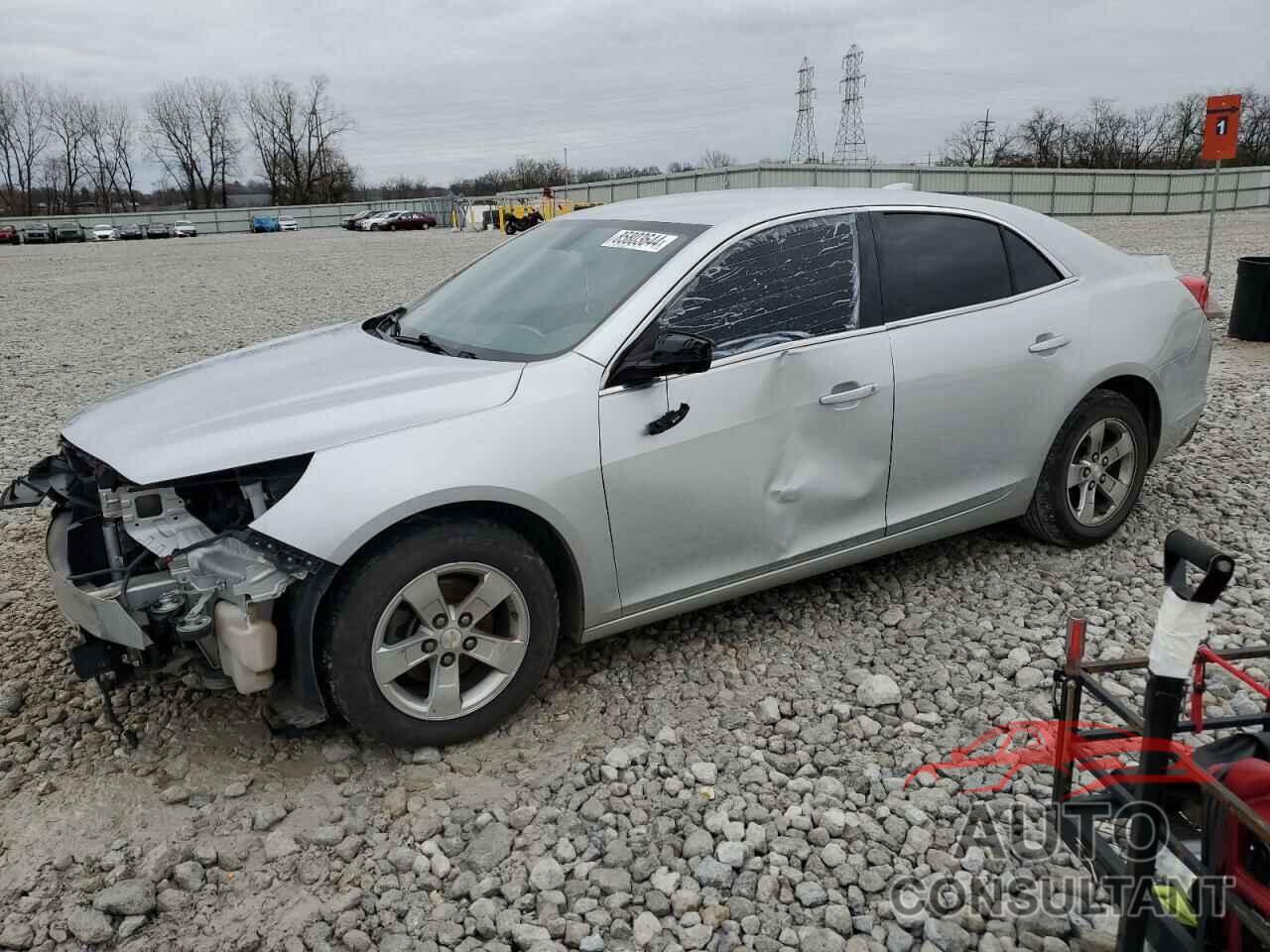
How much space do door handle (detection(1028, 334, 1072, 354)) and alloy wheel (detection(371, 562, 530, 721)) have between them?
246cm

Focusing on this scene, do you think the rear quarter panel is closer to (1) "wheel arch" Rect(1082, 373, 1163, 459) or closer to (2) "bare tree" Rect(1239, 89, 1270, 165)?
(1) "wheel arch" Rect(1082, 373, 1163, 459)

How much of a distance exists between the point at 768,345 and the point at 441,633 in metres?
1.56

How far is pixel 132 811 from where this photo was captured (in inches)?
117

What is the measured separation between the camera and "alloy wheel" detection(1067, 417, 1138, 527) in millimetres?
4441

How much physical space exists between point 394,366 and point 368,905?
1793mm

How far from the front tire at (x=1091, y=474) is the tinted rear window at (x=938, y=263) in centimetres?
71

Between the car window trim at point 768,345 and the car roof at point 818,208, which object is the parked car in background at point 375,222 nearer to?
the car roof at point 818,208

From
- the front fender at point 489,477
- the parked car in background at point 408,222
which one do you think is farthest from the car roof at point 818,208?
the parked car in background at point 408,222

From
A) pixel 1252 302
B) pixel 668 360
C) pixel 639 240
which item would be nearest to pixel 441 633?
pixel 668 360

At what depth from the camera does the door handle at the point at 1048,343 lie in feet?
13.6

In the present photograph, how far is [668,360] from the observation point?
3.23 metres

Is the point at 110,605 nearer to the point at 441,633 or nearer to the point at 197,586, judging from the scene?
the point at 197,586

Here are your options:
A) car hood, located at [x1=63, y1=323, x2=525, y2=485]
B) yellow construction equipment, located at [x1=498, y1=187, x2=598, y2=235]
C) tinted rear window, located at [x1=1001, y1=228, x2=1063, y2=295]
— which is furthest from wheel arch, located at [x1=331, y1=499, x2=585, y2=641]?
yellow construction equipment, located at [x1=498, y1=187, x2=598, y2=235]

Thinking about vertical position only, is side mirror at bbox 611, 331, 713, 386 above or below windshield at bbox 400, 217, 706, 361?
below
